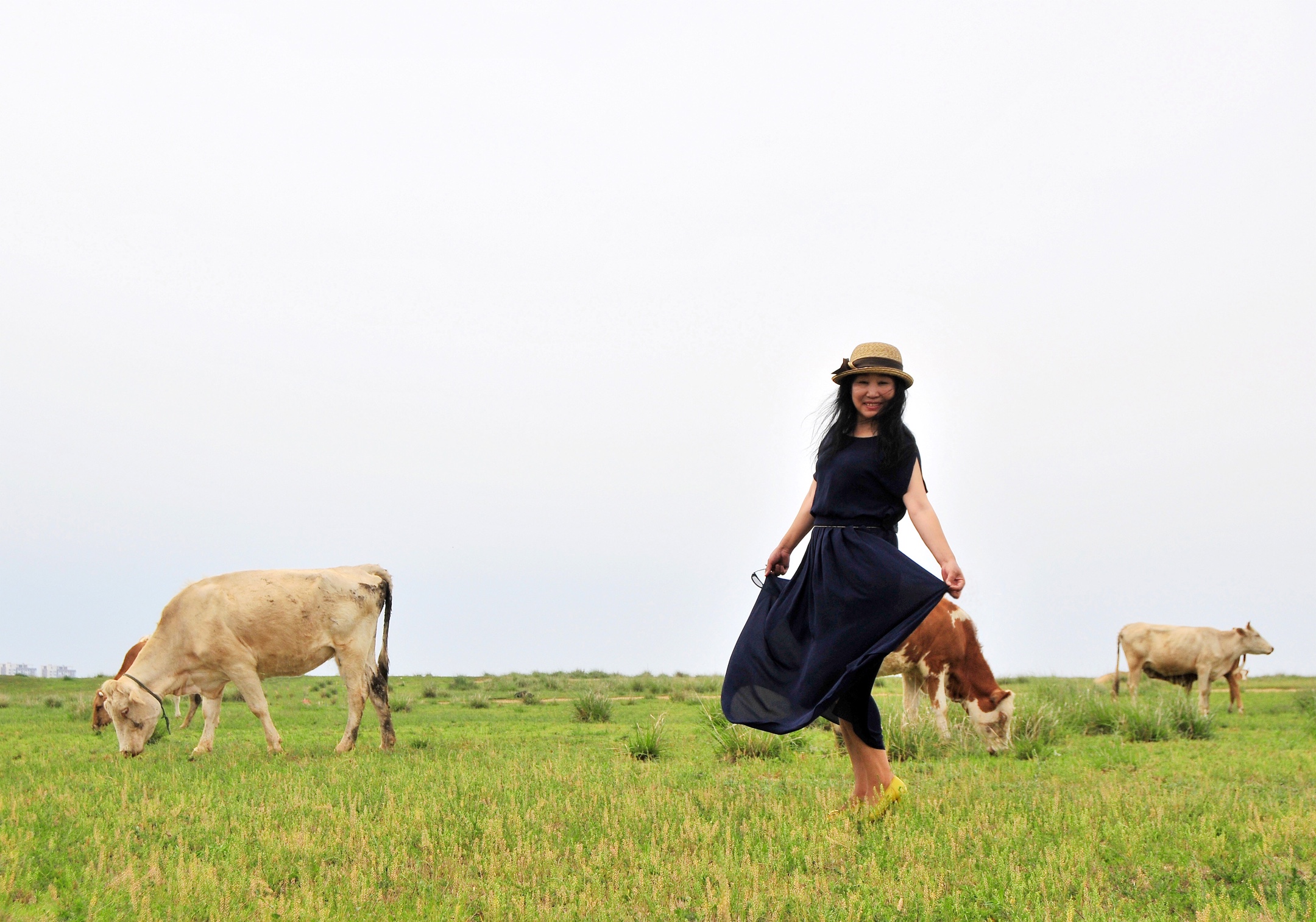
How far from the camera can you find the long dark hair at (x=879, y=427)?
5.77 metres

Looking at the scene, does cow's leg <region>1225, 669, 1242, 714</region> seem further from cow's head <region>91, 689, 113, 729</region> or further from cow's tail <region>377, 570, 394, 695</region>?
cow's head <region>91, 689, 113, 729</region>

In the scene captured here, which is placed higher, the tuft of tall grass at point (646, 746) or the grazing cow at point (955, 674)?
the grazing cow at point (955, 674)

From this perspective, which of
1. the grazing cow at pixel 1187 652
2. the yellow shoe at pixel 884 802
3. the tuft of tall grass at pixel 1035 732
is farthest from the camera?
the grazing cow at pixel 1187 652

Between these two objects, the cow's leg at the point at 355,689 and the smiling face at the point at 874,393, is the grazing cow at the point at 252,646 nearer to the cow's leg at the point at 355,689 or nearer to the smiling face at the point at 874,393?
the cow's leg at the point at 355,689

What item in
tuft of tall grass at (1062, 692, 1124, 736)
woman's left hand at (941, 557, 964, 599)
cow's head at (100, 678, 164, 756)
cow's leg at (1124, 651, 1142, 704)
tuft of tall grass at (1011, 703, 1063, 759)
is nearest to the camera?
woman's left hand at (941, 557, 964, 599)

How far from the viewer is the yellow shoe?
19.1 feet

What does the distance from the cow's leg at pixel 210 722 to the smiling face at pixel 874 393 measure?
8.63 m

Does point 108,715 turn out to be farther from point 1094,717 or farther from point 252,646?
point 1094,717

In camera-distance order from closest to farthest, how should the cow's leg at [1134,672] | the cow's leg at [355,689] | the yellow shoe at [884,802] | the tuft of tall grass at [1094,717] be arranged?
the yellow shoe at [884,802] < the cow's leg at [355,689] < the tuft of tall grass at [1094,717] < the cow's leg at [1134,672]

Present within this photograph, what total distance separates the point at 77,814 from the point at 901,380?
6254 millimetres

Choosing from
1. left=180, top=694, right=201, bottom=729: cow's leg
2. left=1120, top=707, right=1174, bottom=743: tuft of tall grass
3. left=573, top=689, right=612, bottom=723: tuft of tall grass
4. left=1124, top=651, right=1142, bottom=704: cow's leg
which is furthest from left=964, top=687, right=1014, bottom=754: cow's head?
left=180, top=694, right=201, bottom=729: cow's leg

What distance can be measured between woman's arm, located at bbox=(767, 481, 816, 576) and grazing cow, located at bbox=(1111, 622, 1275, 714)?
15174 mm

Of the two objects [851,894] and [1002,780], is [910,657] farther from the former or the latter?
[851,894]

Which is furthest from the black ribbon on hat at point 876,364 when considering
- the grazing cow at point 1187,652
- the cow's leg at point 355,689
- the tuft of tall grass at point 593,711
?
the grazing cow at point 1187,652
